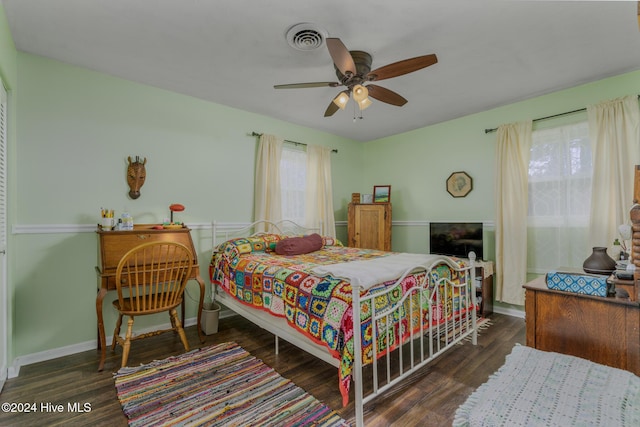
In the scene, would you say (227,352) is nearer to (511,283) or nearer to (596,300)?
(596,300)

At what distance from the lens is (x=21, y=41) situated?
2.36 metres

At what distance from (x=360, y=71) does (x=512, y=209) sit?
8.49 feet

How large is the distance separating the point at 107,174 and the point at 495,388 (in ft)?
11.7

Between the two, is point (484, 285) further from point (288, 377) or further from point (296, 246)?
point (288, 377)

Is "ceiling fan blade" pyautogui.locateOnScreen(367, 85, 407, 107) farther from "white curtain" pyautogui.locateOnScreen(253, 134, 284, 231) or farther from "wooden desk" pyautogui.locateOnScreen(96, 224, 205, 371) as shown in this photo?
"wooden desk" pyautogui.locateOnScreen(96, 224, 205, 371)

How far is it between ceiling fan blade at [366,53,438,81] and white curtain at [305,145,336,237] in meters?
2.35

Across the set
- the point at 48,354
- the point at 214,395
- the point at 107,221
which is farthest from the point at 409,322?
the point at 48,354

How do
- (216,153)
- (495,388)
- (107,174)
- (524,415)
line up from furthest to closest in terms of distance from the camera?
(216,153) → (107,174) → (495,388) → (524,415)

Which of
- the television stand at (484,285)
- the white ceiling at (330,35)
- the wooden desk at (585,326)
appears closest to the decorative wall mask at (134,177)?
the white ceiling at (330,35)

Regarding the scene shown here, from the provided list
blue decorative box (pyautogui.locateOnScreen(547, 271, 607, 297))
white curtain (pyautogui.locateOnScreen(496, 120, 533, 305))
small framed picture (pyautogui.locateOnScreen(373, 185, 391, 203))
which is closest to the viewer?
blue decorative box (pyautogui.locateOnScreen(547, 271, 607, 297))

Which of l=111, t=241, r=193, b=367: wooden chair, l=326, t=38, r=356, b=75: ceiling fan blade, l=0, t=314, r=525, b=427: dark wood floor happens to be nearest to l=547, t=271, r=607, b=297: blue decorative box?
l=0, t=314, r=525, b=427: dark wood floor

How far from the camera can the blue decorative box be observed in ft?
5.75

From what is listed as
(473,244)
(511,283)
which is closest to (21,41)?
(473,244)

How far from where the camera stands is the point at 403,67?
84.0 inches
